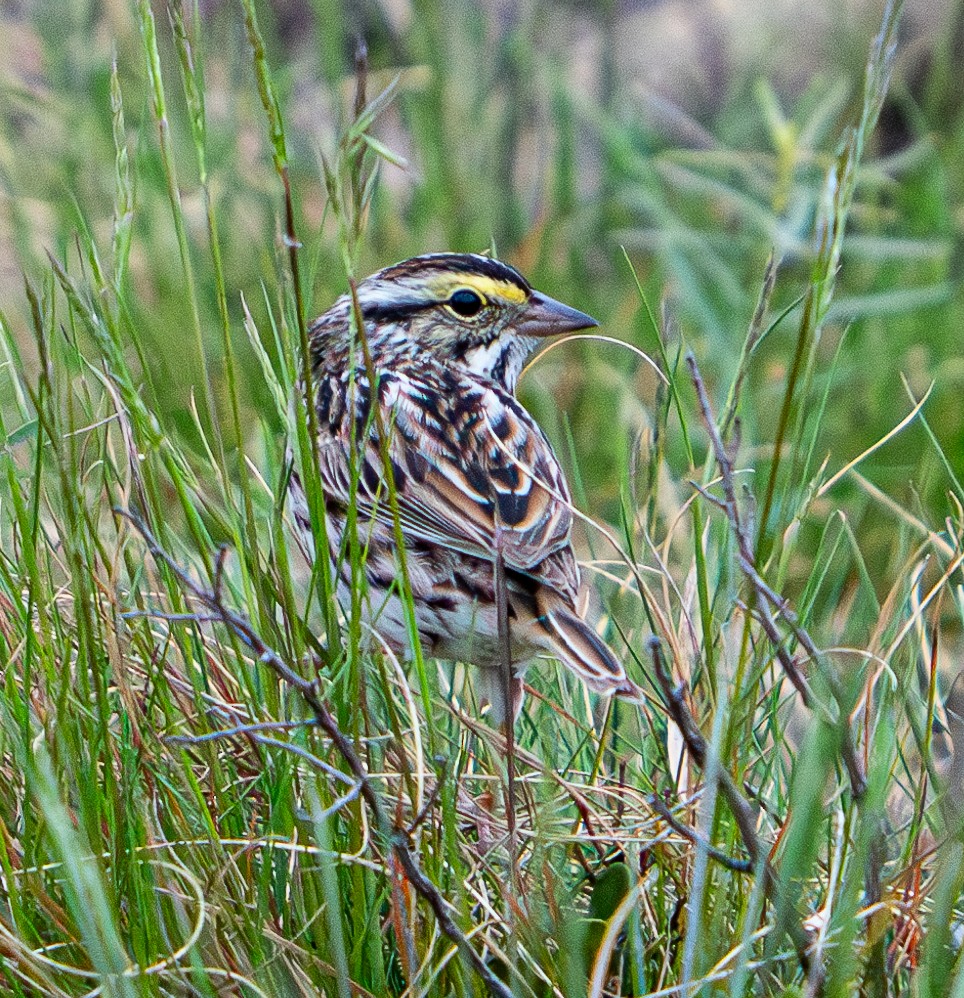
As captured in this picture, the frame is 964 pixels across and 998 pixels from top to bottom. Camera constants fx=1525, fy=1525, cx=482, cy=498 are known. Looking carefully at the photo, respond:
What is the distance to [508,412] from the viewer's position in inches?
126

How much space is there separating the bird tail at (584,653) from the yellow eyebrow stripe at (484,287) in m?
1.00

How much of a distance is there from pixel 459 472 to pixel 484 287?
0.62 m

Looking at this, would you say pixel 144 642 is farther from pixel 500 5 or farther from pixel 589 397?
pixel 500 5

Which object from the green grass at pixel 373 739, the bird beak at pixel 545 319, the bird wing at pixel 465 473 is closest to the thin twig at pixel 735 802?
the green grass at pixel 373 739

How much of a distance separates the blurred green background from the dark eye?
129 centimetres

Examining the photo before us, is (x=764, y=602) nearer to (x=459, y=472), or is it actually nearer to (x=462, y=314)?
(x=459, y=472)

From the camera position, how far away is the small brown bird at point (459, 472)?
272 centimetres

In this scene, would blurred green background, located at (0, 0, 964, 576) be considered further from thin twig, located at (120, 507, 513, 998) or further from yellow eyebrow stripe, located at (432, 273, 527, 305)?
thin twig, located at (120, 507, 513, 998)

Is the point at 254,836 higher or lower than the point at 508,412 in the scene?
lower

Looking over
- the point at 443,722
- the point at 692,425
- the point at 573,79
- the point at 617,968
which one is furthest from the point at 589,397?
the point at 617,968

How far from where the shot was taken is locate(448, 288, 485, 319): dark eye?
3449 millimetres

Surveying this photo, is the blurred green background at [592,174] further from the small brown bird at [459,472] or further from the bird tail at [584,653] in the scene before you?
the bird tail at [584,653]

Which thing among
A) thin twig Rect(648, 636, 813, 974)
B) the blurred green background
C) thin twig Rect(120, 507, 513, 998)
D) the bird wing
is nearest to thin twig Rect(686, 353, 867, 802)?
thin twig Rect(648, 636, 813, 974)

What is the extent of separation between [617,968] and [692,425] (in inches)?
124
